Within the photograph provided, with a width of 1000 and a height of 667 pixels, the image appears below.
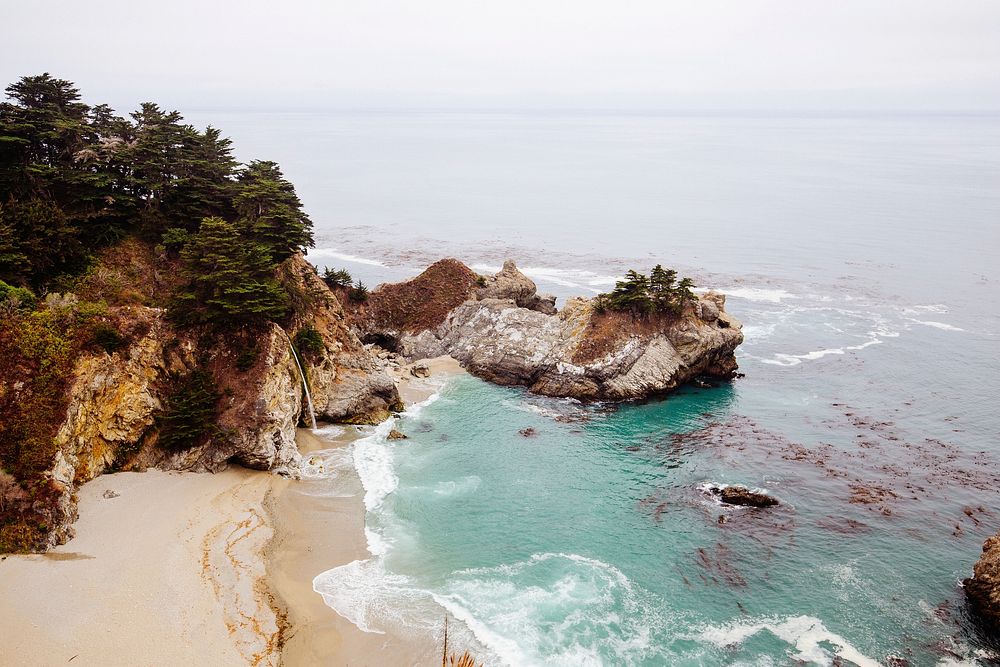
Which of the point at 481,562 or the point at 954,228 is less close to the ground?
the point at 954,228

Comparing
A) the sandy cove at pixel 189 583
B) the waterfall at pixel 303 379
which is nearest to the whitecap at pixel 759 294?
the waterfall at pixel 303 379

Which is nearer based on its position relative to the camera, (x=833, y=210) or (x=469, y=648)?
(x=469, y=648)

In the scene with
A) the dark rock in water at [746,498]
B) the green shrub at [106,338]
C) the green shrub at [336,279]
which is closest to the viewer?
the green shrub at [106,338]

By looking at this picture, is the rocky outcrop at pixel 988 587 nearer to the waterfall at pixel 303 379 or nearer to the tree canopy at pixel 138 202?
the waterfall at pixel 303 379

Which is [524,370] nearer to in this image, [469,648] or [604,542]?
[604,542]

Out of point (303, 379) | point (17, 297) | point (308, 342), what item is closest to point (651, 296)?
point (308, 342)

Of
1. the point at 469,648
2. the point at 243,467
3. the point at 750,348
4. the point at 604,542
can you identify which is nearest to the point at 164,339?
the point at 243,467
